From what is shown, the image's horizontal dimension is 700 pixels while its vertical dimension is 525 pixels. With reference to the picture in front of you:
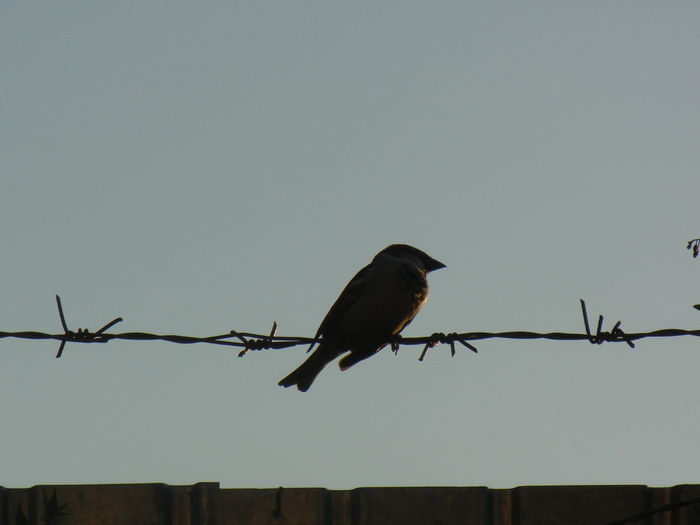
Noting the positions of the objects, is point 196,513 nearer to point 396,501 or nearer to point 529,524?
point 396,501

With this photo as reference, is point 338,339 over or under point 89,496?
over

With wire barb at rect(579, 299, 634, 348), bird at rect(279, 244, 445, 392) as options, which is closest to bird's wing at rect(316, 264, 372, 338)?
bird at rect(279, 244, 445, 392)

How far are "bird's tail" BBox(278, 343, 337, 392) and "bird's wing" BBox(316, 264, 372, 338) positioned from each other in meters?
0.27

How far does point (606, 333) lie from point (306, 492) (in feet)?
4.90

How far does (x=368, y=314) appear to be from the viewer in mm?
6820

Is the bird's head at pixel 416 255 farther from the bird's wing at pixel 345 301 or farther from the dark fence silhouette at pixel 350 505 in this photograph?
the dark fence silhouette at pixel 350 505

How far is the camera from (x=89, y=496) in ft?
13.6

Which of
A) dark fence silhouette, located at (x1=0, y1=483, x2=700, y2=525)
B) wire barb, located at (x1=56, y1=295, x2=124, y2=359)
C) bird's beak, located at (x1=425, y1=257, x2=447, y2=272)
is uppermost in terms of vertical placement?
bird's beak, located at (x1=425, y1=257, x2=447, y2=272)

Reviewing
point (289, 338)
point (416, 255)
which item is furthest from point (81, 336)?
point (416, 255)

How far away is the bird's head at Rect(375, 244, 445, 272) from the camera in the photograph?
7516mm

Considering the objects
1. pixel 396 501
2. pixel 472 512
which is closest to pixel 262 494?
pixel 396 501

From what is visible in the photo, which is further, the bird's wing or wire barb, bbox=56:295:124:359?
the bird's wing

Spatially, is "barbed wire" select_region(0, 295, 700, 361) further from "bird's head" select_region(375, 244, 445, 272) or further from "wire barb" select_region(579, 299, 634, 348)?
"bird's head" select_region(375, 244, 445, 272)

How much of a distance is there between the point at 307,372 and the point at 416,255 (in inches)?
48.2
